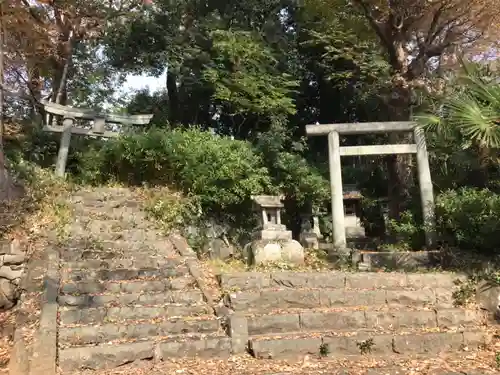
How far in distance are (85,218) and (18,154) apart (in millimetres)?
4417

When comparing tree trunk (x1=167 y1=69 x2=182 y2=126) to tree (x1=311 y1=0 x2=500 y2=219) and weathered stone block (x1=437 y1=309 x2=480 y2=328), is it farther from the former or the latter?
weathered stone block (x1=437 y1=309 x2=480 y2=328)

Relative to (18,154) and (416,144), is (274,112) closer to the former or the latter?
(416,144)

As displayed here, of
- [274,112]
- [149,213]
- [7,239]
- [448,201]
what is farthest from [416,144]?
[7,239]

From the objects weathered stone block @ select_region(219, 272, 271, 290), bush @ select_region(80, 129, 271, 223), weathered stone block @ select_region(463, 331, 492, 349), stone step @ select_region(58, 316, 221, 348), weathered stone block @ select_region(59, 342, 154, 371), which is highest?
bush @ select_region(80, 129, 271, 223)

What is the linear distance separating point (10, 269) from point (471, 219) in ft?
28.9

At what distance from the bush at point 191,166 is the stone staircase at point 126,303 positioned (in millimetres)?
2305

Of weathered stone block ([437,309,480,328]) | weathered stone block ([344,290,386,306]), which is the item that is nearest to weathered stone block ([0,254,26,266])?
weathered stone block ([344,290,386,306])

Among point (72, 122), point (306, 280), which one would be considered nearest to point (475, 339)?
point (306, 280)

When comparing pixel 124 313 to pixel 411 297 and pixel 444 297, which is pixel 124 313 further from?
pixel 444 297

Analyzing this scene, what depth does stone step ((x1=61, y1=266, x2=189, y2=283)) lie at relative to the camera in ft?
24.7

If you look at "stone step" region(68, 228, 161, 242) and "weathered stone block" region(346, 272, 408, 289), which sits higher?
"stone step" region(68, 228, 161, 242)

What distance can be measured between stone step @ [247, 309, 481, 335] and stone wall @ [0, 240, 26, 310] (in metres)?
4.42

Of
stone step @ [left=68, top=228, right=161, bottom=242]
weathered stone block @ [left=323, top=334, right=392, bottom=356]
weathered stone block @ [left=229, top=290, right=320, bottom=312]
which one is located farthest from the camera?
stone step @ [left=68, top=228, right=161, bottom=242]

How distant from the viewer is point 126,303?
694 cm
